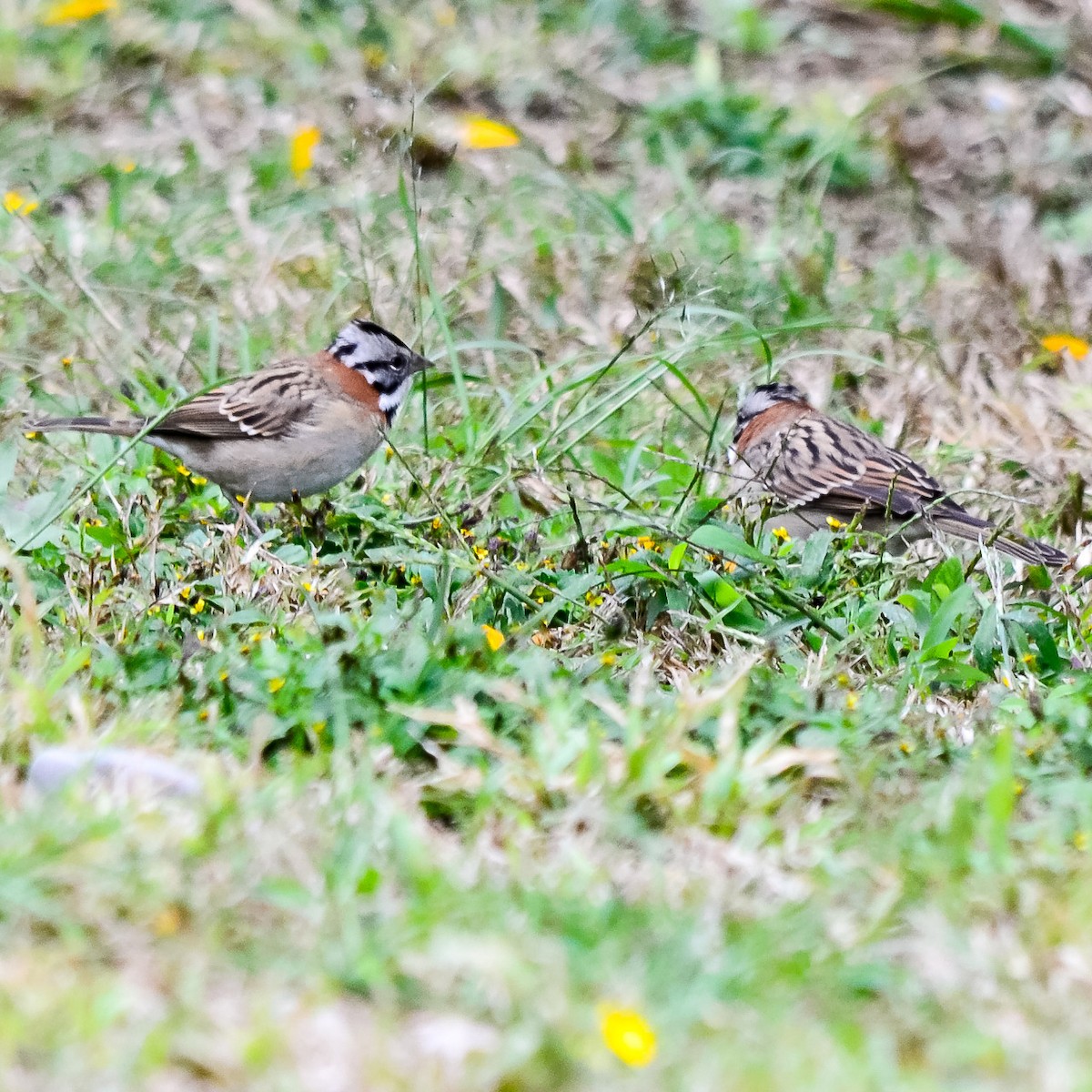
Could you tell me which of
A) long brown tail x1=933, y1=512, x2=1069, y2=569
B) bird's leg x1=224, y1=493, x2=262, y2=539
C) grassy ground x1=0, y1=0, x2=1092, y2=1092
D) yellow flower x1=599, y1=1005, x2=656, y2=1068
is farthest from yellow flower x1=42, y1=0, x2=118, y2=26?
yellow flower x1=599, y1=1005, x2=656, y2=1068

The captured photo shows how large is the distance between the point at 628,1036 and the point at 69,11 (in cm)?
865

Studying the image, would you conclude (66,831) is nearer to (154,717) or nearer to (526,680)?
(154,717)

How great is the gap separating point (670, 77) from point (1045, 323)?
10.5ft

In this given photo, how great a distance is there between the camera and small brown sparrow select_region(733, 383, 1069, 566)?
6512 millimetres

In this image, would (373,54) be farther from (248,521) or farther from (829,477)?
(248,521)

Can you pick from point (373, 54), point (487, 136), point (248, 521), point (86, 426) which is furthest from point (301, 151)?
point (248, 521)

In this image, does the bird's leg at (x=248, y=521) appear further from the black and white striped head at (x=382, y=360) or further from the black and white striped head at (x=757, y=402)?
the black and white striped head at (x=757, y=402)

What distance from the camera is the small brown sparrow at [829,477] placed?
651cm

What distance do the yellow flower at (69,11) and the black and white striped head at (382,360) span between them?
420 cm

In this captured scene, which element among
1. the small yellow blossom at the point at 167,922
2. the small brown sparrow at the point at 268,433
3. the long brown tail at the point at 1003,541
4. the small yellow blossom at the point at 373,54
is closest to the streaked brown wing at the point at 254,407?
the small brown sparrow at the point at 268,433

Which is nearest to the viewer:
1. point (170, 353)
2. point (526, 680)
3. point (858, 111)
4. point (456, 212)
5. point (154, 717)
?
point (154, 717)

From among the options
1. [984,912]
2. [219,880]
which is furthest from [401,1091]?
[984,912]

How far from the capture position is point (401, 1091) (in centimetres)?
298

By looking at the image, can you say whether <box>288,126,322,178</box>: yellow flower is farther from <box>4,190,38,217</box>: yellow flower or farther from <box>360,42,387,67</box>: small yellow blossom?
<box>4,190,38,217</box>: yellow flower
